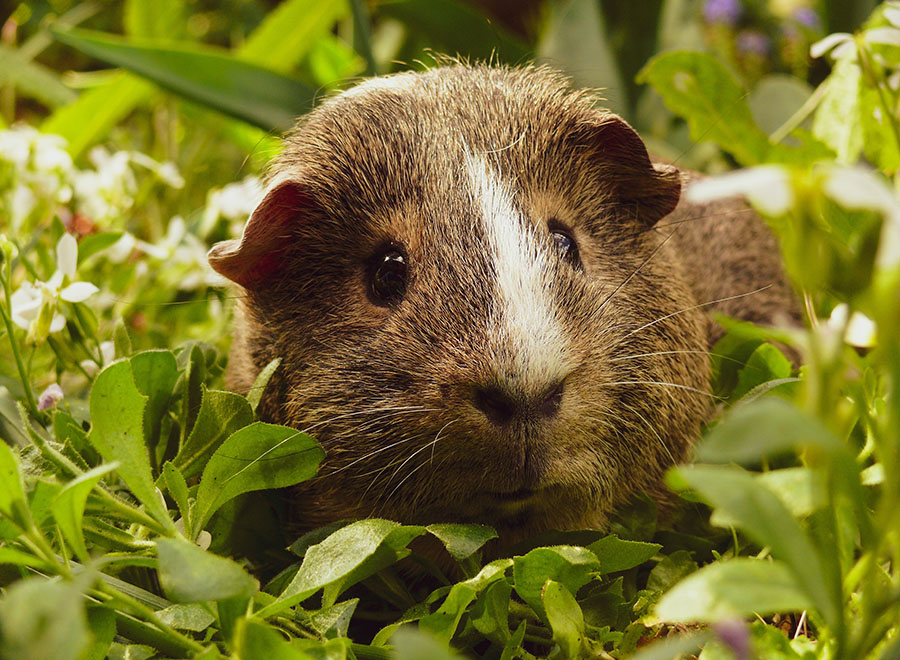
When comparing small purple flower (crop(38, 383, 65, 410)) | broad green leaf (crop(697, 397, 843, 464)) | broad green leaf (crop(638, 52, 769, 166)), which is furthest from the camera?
broad green leaf (crop(638, 52, 769, 166))

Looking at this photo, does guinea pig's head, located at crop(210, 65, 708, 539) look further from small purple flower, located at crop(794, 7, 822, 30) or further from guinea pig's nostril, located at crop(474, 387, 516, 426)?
small purple flower, located at crop(794, 7, 822, 30)

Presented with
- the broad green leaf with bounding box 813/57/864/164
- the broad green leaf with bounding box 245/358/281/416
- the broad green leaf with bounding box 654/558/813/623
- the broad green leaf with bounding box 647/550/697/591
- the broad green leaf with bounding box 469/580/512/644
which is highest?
the broad green leaf with bounding box 813/57/864/164

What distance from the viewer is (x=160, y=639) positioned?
1021 mm

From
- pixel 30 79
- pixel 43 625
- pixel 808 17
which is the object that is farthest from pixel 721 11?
pixel 43 625

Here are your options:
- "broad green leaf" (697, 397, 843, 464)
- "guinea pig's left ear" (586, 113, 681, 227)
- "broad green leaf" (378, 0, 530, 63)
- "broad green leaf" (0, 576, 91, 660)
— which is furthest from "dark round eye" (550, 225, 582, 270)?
"broad green leaf" (378, 0, 530, 63)

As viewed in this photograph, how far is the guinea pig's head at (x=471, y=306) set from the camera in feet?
4.30

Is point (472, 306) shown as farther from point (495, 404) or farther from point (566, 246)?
point (566, 246)

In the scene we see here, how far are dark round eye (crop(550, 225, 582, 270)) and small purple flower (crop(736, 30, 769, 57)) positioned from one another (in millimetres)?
3071

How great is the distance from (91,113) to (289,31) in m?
0.84

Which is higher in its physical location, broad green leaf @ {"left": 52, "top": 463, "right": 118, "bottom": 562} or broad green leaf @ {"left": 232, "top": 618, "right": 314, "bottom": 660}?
broad green leaf @ {"left": 52, "top": 463, "right": 118, "bottom": 562}

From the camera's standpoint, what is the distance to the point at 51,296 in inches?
60.0

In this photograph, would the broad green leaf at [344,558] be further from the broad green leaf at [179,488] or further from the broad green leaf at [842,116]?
the broad green leaf at [842,116]

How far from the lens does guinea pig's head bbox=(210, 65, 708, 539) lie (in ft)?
4.30

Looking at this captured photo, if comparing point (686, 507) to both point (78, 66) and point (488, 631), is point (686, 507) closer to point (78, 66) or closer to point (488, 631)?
point (488, 631)
